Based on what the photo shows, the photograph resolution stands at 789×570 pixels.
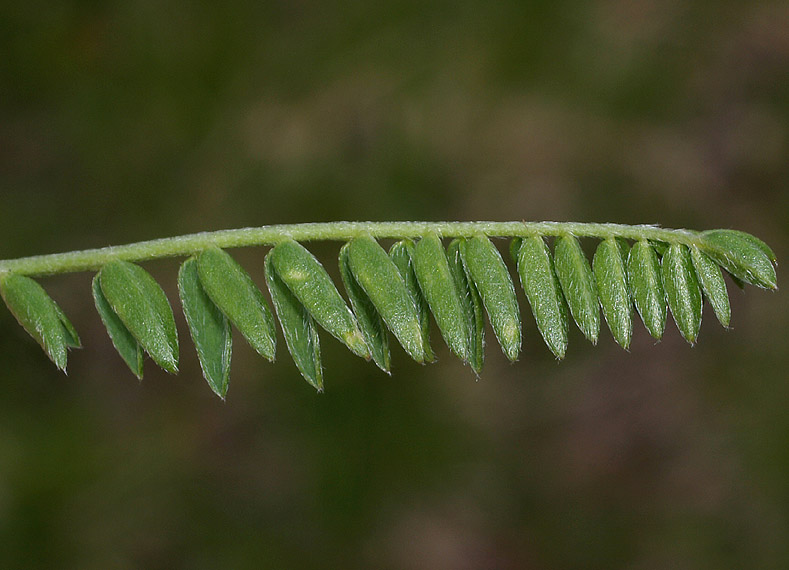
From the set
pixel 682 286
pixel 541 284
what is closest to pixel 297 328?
pixel 541 284

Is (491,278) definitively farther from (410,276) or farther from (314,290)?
(314,290)

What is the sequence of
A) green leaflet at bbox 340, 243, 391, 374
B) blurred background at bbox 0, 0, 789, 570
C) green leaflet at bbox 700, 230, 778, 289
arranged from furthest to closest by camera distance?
blurred background at bbox 0, 0, 789, 570 → green leaflet at bbox 340, 243, 391, 374 → green leaflet at bbox 700, 230, 778, 289

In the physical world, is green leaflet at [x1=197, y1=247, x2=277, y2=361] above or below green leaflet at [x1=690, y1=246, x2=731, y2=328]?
below

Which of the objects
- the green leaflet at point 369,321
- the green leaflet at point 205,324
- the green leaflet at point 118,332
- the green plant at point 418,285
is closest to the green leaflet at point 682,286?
the green plant at point 418,285

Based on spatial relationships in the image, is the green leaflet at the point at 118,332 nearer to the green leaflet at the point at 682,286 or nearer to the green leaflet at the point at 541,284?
the green leaflet at the point at 541,284

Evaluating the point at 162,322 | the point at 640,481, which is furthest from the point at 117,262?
the point at 640,481

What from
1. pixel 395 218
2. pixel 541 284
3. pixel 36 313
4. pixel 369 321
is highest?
pixel 395 218

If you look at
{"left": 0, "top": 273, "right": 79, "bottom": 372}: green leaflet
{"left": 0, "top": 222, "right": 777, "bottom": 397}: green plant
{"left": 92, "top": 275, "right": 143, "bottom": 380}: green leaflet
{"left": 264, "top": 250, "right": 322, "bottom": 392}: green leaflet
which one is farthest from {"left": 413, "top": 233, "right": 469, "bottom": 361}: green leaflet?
{"left": 0, "top": 273, "right": 79, "bottom": 372}: green leaflet

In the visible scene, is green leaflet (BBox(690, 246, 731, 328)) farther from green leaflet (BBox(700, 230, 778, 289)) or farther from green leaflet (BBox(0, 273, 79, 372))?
→ green leaflet (BBox(0, 273, 79, 372))
